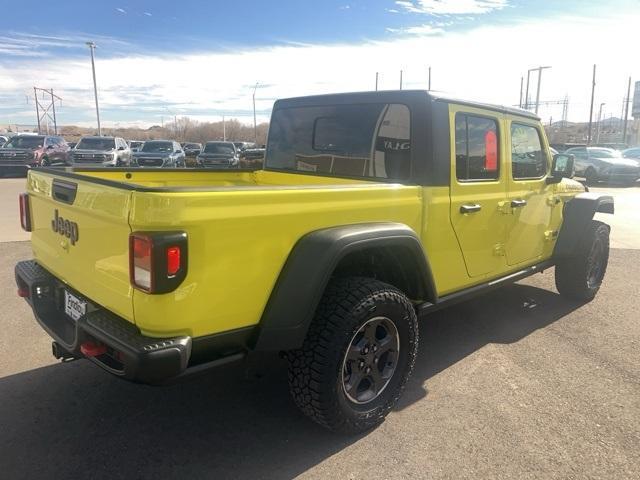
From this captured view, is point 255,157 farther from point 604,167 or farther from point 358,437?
point 604,167

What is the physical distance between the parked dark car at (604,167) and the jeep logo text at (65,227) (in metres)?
20.8

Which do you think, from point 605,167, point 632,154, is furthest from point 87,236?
point 632,154

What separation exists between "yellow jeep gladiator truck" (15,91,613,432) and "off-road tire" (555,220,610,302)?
99 centimetres

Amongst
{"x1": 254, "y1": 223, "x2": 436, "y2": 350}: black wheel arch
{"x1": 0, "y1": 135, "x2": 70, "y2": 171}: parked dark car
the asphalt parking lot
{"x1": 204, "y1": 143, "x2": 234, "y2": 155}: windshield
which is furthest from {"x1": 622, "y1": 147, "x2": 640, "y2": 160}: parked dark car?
{"x1": 254, "y1": 223, "x2": 436, "y2": 350}: black wheel arch

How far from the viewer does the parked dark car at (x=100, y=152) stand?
2114 centimetres

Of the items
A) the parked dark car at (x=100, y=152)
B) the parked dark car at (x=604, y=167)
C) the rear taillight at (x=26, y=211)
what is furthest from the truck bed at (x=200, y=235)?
the parked dark car at (x=604, y=167)

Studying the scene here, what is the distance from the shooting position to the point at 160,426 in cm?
305

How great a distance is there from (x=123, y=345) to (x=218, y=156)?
2285 cm

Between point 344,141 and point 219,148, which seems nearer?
point 344,141

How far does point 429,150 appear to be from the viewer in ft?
11.1

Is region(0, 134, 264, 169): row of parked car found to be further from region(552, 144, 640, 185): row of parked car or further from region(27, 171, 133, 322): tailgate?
region(27, 171, 133, 322): tailgate

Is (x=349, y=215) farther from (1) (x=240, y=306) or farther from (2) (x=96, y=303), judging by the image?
(2) (x=96, y=303)

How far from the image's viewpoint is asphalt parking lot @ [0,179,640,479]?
8.89 ft

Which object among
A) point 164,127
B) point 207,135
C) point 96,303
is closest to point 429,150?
point 96,303
